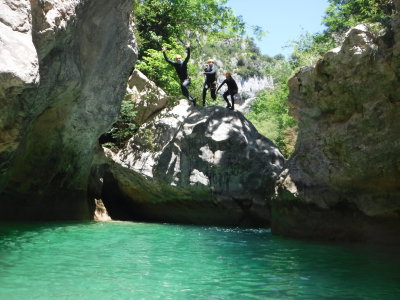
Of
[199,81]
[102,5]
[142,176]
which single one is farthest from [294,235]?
[199,81]

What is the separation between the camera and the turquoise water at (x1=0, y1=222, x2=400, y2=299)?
4.74m

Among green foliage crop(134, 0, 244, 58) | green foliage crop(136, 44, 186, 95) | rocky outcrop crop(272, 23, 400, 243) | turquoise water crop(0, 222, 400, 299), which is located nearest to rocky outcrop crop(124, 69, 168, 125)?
green foliage crop(136, 44, 186, 95)

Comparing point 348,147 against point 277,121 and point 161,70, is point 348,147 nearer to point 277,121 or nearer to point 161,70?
point 161,70

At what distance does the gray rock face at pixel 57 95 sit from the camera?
24.8 feet

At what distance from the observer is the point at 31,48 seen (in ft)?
24.6

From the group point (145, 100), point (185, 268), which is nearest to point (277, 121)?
point (145, 100)

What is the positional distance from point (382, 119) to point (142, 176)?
8120 mm

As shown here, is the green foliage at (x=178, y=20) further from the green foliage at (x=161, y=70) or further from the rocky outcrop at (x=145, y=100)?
the rocky outcrop at (x=145, y=100)

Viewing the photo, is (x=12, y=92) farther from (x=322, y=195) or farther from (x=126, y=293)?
(x=322, y=195)

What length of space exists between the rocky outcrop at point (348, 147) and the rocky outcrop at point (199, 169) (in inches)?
121

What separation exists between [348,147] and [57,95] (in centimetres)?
678

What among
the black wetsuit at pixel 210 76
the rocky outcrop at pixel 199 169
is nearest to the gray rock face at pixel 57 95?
the rocky outcrop at pixel 199 169

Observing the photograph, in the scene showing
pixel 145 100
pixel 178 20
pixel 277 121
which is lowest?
pixel 145 100

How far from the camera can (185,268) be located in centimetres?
607
